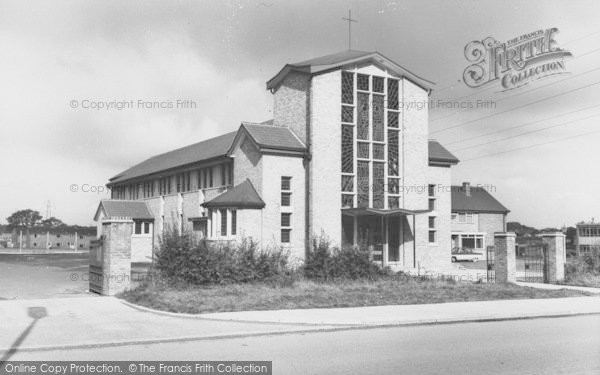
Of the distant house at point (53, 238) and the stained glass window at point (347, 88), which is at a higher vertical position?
the stained glass window at point (347, 88)

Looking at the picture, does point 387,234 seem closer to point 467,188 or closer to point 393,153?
point 393,153

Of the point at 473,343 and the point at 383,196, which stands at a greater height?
the point at 383,196

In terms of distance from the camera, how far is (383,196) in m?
31.7

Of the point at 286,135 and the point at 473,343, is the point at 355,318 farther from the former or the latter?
the point at 286,135

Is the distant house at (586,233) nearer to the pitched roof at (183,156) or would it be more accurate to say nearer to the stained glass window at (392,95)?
the pitched roof at (183,156)

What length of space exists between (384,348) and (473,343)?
71.0 inches

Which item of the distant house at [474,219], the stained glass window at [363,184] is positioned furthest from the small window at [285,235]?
the distant house at [474,219]

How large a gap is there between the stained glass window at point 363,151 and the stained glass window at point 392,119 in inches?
73.5

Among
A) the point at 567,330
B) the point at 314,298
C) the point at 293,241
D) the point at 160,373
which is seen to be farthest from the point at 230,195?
the point at 160,373

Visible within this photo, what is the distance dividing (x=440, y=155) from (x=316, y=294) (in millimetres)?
19138

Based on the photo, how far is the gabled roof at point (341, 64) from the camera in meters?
30.1

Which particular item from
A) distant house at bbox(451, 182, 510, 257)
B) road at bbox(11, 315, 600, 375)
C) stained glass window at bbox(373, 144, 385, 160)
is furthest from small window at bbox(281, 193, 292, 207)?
distant house at bbox(451, 182, 510, 257)

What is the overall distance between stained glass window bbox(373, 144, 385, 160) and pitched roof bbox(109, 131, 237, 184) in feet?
30.4

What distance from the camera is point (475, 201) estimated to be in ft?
225
